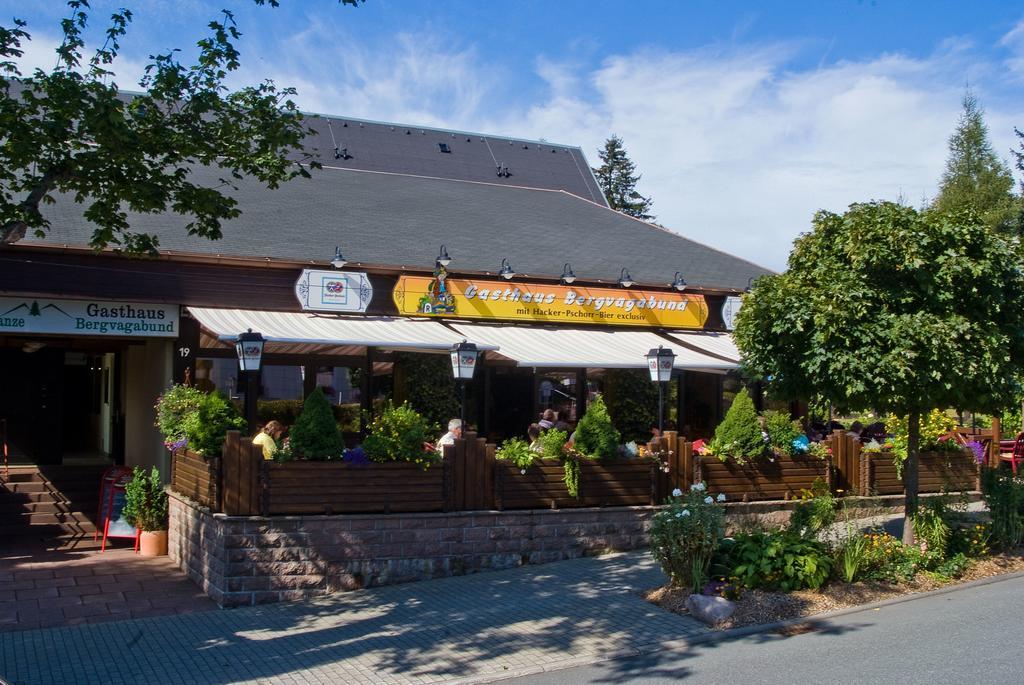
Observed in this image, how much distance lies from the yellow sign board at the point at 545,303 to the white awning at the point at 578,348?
0.87ft

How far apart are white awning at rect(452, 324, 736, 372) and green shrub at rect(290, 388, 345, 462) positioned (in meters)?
3.83

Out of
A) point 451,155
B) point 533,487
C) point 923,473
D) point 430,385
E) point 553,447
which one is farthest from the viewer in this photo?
point 451,155

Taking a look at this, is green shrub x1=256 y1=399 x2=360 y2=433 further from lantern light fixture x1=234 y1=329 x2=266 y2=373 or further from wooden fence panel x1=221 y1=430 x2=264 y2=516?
wooden fence panel x1=221 y1=430 x2=264 y2=516

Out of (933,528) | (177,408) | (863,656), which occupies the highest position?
(177,408)

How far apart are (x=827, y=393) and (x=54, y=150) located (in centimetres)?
806

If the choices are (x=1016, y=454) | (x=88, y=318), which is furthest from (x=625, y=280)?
(x=88, y=318)

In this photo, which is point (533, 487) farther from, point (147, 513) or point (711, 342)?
point (711, 342)

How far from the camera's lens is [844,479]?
503 inches

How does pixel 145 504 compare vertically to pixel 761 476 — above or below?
below

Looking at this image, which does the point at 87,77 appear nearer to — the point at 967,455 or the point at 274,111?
the point at 274,111

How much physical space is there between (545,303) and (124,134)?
8567mm

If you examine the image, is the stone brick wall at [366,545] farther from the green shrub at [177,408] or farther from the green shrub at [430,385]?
the green shrub at [430,385]

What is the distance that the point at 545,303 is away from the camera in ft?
52.2

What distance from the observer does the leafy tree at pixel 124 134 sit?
28.2ft
